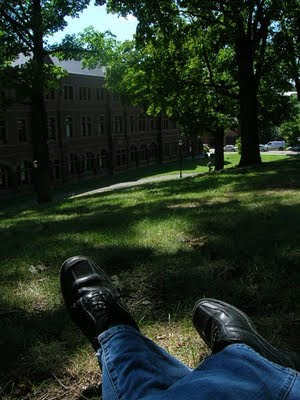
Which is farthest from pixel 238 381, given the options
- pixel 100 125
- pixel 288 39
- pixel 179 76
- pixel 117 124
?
pixel 117 124

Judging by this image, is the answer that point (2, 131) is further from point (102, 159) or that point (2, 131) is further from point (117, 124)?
point (117, 124)

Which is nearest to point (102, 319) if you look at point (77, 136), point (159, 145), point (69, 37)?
point (69, 37)

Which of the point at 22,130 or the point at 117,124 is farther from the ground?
the point at 117,124

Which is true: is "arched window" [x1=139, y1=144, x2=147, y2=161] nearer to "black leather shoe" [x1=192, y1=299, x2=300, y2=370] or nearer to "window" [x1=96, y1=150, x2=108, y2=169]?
"window" [x1=96, y1=150, x2=108, y2=169]

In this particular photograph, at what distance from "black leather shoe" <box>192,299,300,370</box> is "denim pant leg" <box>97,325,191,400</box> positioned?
253 millimetres

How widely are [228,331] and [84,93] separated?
48311mm

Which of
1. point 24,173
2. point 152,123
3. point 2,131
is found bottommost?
point 24,173

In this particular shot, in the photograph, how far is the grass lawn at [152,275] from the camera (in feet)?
8.41

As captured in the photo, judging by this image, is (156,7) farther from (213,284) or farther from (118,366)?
(118,366)

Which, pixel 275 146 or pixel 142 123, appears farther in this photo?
pixel 275 146

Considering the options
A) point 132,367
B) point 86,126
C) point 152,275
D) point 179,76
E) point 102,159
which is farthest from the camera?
point 102,159

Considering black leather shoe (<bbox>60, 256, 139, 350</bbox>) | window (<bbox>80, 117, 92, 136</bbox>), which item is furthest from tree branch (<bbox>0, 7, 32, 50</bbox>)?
window (<bbox>80, 117, 92, 136</bbox>)

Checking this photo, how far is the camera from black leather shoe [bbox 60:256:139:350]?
2.37m

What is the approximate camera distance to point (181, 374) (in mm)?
2016
